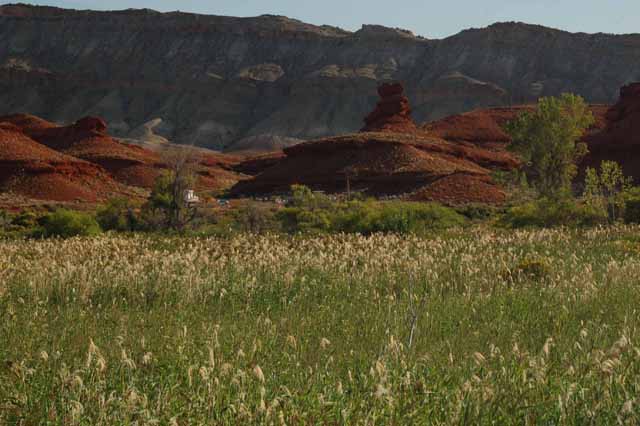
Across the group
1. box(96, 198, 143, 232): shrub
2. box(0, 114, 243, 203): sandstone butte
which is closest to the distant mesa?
box(0, 114, 243, 203): sandstone butte

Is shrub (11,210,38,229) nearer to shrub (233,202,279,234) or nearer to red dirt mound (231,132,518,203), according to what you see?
shrub (233,202,279,234)

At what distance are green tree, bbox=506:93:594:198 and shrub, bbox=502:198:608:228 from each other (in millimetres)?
5409

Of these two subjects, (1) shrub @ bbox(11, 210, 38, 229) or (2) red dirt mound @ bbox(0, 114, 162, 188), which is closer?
(1) shrub @ bbox(11, 210, 38, 229)

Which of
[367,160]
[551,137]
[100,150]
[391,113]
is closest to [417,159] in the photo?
[367,160]

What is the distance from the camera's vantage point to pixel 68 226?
23.7 m

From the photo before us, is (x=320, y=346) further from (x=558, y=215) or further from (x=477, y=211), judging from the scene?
(x=477, y=211)

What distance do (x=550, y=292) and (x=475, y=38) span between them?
13290cm

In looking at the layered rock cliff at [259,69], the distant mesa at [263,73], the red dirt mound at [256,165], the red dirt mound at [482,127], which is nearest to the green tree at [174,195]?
the red dirt mound at [482,127]

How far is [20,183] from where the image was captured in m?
52.4

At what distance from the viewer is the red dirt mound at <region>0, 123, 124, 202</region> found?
171 feet

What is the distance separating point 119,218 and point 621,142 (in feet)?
149

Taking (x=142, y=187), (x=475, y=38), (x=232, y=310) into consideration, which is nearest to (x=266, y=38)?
(x=475, y=38)

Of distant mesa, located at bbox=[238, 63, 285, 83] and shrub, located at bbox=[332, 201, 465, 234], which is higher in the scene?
distant mesa, located at bbox=[238, 63, 285, 83]

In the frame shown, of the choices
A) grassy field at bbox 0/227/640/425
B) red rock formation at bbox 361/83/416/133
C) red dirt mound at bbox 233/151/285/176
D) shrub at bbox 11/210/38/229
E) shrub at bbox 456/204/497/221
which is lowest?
red dirt mound at bbox 233/151/285/176
